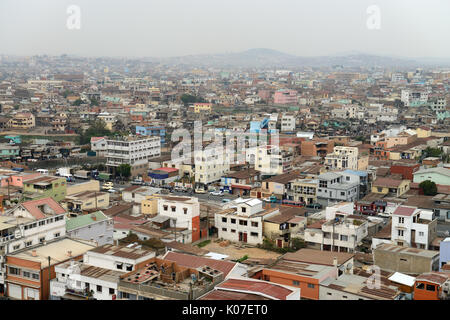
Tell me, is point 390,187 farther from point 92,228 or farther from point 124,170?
point 124,170

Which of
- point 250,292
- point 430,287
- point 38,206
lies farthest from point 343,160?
point 250,292

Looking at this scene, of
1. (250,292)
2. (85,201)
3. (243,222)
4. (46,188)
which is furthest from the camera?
(46,188)

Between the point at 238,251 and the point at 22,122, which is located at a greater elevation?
the point at 22,122

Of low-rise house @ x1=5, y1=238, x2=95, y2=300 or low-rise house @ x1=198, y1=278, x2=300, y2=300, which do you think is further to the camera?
low-rise house @ x1=5, y1=238, x2=95, y2=300

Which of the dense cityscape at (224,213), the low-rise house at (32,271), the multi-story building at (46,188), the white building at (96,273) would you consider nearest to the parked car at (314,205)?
the dense cityscape at (224,213)

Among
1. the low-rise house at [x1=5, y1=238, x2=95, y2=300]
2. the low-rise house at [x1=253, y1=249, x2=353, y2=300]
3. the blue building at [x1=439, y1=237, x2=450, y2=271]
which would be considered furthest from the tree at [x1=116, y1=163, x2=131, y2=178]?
the blue building at [x1=439, y1=237, x2=450, y2=271]

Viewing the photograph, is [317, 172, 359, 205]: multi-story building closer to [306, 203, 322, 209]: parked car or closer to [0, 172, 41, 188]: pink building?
[306, 203, 322, 209]: parked car
